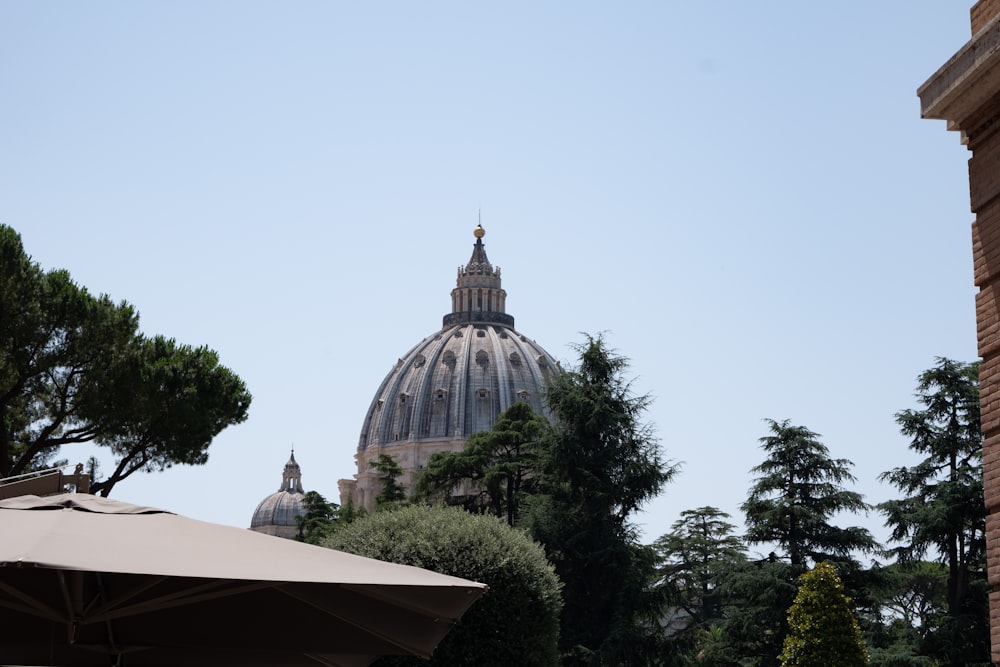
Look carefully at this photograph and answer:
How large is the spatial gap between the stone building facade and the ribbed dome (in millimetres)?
102364

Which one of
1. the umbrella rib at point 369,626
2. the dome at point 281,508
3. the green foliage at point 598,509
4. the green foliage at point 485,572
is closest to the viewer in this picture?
the umbrella rib at point 369,626

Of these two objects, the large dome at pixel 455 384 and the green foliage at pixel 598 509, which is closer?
the green foliage at pixel 598 509

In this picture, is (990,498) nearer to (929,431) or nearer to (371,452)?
(929,431)

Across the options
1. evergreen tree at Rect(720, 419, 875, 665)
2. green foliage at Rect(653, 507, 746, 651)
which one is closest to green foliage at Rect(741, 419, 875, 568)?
evergreen tree at Rect(720, 419, 875, 665)

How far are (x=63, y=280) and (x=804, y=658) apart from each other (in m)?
17.1

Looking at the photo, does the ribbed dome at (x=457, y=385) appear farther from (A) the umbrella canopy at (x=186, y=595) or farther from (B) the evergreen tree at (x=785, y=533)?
(A) the umbrella canopy at (x=186, y=595)

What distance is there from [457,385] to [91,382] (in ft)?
297

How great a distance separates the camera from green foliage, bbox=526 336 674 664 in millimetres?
33031

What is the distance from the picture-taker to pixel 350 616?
266 inches

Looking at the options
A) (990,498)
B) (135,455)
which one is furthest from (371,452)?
(990,498)

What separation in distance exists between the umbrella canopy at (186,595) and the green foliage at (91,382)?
16709 millimetres

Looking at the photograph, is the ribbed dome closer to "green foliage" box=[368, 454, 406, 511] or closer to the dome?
the dome

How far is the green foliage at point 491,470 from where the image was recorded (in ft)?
143

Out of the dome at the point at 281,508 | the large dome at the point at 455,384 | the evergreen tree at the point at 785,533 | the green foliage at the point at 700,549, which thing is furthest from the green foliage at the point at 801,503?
the dome at the point at 281,508
